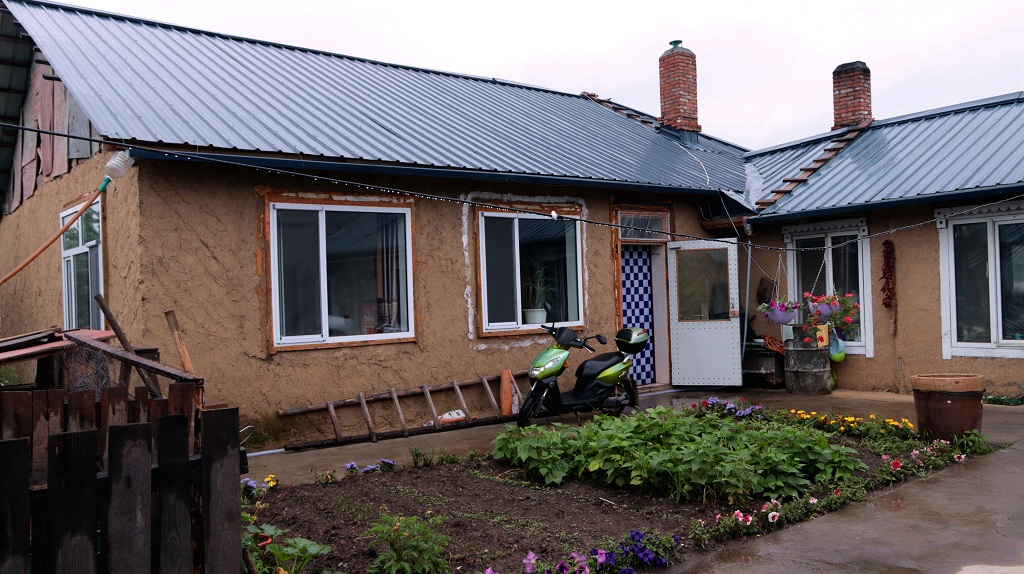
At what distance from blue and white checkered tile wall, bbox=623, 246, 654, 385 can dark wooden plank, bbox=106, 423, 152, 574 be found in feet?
29.2

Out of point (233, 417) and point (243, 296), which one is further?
point (243, 296)

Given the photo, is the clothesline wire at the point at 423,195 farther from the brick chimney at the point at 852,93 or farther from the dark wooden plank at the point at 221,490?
the brick chimney at the point at 852,93

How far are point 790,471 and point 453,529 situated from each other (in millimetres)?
2456

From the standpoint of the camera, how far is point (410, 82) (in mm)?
12922

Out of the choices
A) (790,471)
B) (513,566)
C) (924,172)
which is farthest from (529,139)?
(513,566)

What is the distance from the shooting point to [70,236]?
9.27 meters

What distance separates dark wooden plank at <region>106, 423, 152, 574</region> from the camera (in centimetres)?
280

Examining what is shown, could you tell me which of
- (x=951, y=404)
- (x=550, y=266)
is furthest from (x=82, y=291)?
(x=951, y=404)

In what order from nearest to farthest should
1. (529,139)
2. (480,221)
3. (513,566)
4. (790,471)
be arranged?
(513,566) < (790,471) < (480,221) < (529,139)

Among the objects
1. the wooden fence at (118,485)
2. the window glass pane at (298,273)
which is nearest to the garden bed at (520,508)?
the wooden fence at (118,485)

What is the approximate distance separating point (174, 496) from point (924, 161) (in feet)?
36.0

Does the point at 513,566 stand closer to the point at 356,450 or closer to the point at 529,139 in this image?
the point at 356,450

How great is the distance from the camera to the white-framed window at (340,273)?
8.12 metres

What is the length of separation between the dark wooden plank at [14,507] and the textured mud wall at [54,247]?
504 cm
